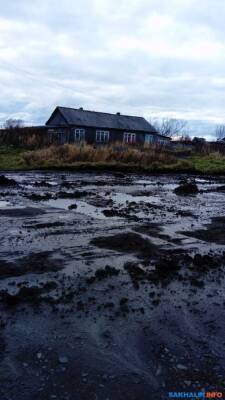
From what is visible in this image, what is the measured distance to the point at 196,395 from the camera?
109 inches

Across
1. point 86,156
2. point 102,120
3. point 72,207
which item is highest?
point 102,120

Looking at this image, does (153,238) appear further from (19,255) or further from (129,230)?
(19,255)

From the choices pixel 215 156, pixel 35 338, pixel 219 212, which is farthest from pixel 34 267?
pixel 215 156

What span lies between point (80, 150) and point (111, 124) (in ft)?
82.6

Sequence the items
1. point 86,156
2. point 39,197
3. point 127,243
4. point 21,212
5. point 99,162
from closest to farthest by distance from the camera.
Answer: point 127,243 < point 21,212 < point 39,197 < point 99,162 < point 86,156

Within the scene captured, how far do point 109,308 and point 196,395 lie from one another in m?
1.43

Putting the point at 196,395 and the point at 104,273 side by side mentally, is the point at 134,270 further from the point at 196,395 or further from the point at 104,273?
the point at 196,395

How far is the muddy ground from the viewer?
2902 millimetres

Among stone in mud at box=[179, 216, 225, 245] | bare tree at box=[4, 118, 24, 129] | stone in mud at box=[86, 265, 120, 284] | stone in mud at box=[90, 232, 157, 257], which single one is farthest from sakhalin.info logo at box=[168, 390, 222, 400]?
bare tree at box=[4, 118, 24, 129]

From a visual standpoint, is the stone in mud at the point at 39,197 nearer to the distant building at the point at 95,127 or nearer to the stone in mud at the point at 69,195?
the stone in mud at the point at 69,195

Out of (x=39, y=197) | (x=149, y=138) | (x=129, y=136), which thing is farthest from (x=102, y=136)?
(x=39, y=197)

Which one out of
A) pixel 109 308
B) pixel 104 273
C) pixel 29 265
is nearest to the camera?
pixel 109 308

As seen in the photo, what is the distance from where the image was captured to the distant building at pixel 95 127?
148 feet

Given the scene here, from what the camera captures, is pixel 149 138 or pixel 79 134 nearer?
pixel 79 134
